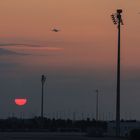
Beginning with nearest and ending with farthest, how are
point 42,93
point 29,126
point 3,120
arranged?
point 42,93
point 29,126
point 3,120

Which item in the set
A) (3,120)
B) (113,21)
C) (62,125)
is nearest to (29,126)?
(62,125)

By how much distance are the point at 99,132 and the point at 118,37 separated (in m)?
33.6

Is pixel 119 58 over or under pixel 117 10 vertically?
under

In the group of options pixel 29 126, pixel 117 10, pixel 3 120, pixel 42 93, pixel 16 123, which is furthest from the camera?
pixel 3 120

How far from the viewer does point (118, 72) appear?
62938 mm

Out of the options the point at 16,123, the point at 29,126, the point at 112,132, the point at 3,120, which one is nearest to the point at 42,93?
the point at 112,132

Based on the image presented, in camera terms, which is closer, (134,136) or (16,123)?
(134,136)

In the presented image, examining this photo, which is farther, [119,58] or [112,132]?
[112,132]

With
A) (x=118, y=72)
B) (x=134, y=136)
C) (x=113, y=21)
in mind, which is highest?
(x=113, y=21)

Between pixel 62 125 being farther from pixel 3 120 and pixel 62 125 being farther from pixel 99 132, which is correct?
pixel 99 132

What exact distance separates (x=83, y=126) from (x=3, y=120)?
92.9ft

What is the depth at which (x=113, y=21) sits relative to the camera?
64250 millimetres

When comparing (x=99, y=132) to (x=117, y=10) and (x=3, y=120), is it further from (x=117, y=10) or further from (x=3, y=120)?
(x=3, y=120)

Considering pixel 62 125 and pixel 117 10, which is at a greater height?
pixel 117 10
